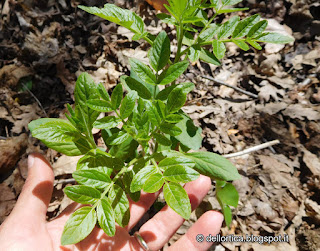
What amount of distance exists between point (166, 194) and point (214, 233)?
1.00 metres

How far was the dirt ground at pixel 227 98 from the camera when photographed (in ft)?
7.22

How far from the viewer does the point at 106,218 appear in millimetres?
1101

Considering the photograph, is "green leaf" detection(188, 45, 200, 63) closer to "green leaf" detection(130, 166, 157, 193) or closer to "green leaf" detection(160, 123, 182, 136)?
"green leaf" detection(160, 123, 182, 136)

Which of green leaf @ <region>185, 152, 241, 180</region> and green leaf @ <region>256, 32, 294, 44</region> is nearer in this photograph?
green leaf @ <region>256, 32, 294, 44</region>

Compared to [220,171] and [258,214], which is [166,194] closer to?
[220,171]

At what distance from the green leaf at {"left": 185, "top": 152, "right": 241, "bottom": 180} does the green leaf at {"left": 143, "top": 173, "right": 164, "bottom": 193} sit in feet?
1.56

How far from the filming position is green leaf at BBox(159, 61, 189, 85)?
1224 mm

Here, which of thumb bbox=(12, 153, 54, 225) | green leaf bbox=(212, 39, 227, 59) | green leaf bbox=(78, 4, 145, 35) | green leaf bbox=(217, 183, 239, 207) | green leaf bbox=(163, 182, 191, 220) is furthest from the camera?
green leaf bbox=(217, 183, 239, 207)

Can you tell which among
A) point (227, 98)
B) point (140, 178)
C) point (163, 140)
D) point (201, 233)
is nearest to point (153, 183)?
point (140, 178)

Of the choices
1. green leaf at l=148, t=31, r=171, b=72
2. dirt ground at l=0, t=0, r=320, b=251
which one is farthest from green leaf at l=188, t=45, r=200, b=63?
dirt ground at l=0, t=0, r=320, b=251

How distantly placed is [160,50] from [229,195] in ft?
3.86

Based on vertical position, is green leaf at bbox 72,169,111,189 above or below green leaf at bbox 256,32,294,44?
below

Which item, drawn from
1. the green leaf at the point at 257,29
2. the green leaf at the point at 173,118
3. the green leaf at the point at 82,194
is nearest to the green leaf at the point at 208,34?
the green leaf at the point at 257,29

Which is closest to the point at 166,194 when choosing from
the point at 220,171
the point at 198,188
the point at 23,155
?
the point at 220,171
